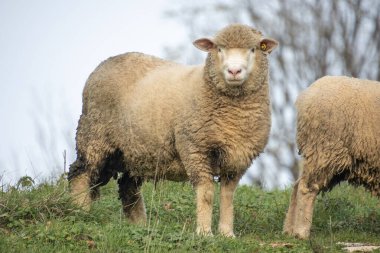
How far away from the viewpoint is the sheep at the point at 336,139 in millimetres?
10867

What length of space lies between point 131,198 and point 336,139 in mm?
2552

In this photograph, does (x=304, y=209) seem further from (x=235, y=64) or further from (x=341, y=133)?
(x=235, y=64)

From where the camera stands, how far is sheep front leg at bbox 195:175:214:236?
10145mm

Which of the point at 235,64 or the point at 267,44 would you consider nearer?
the point at 235,64

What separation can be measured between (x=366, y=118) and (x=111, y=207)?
3.18 meters

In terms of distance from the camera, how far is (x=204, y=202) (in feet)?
33.5

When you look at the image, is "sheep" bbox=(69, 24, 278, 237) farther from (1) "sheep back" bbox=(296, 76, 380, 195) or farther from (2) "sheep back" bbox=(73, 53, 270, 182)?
(1) "sheep back" bbox=(296, 76, 380, 195)

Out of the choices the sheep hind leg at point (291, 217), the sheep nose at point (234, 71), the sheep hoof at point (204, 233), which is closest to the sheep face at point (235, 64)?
the sheep nose at point (234, 71)

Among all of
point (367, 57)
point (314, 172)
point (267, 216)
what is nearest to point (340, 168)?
point (314, 172)

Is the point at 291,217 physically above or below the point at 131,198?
below

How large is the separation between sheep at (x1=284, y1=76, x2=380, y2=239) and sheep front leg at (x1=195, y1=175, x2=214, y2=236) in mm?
1169

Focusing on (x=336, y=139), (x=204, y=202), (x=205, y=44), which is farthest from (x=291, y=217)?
(x=205, y=44)

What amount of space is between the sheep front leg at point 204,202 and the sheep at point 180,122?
10mm

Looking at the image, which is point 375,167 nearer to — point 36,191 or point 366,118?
point 366,118
